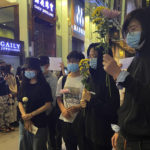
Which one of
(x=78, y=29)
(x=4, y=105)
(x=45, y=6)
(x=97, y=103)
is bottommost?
(x=4, y=105)

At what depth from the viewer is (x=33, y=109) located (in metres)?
2.00

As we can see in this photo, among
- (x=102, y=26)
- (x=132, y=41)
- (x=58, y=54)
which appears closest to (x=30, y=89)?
(x=102, y=26)

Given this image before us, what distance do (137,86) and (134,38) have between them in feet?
1.03

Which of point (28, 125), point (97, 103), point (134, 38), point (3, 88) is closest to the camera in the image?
point (134, 38)

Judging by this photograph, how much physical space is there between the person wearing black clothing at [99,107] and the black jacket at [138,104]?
19.1 inches

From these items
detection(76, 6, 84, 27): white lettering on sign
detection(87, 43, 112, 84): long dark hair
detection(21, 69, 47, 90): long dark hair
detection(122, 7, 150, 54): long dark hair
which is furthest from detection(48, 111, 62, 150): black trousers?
detection(76, 6, 84, 27): white lettering on sign

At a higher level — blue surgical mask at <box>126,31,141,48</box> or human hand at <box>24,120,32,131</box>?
blue surgical mask at <box>126,31,141,48</box>

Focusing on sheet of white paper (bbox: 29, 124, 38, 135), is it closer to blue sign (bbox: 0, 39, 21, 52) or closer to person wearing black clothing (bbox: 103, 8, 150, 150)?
person wearing black clothing (bbox: 103, 8, 150, 150)

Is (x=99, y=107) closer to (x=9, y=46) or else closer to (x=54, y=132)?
(x=54, y=132)

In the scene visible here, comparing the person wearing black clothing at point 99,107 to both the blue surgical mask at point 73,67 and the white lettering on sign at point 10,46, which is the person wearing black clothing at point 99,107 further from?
the white lettering on sign at point 10,46

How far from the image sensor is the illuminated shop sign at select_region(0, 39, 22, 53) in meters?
5.25

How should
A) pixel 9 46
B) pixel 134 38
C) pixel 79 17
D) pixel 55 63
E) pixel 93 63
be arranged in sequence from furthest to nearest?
pixel 79 17 < pixel 9 46 < pixel 55 63 < pixel 93 63 < pixel 134 38

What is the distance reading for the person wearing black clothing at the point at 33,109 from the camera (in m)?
1.96

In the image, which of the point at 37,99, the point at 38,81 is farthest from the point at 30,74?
the point at 37,99
